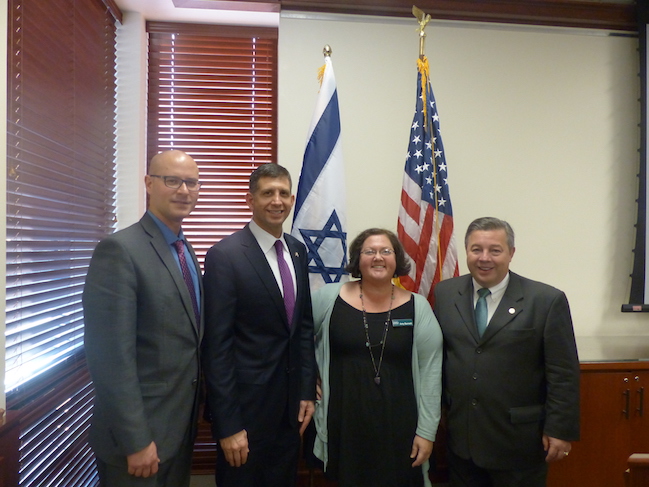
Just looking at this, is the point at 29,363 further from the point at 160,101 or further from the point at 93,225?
the point at 160,101

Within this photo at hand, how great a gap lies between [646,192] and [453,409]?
213 cm

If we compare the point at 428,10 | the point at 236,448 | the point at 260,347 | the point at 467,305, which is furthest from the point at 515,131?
the point at 236,448

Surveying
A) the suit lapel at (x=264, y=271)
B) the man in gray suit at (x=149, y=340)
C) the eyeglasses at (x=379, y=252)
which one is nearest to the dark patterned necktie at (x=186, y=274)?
the man in gray suit at (x=149, y=340)

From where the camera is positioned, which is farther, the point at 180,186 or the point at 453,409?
the point at 453,409

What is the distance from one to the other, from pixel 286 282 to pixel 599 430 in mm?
2007

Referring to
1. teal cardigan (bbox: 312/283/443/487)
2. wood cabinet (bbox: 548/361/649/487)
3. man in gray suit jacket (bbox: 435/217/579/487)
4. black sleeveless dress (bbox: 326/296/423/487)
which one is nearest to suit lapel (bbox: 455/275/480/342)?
man in gray suit jacket (bbox: 435/217/579/487)

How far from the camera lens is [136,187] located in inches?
105

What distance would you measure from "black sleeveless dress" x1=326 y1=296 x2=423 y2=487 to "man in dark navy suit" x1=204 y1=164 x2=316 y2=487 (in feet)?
0.50

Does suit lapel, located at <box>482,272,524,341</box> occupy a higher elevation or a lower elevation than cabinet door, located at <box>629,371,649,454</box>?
higher

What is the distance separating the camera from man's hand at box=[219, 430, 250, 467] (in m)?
1.54

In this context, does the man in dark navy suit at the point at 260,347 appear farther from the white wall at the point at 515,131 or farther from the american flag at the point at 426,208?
the white wall at the point at 515,131

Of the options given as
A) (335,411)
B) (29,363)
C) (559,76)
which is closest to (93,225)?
(29,363)

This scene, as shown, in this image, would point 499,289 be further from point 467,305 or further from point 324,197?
point 324,197

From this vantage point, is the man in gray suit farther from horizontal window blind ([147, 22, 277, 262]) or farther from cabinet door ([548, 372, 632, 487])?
cabinet door ([548, 372, 632, 487])
